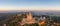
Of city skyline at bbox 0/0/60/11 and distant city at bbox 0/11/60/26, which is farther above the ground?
city skyline at bbox 0/0/60/11

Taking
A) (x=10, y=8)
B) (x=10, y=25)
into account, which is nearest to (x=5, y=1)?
(x=10, y=8)

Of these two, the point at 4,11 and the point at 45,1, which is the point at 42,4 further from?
the point at 4,11

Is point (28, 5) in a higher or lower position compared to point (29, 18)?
higher

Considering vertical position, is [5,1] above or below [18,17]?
above

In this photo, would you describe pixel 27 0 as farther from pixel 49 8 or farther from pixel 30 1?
pixel 49 8

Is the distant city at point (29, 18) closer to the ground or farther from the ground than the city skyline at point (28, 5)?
closer to the ground

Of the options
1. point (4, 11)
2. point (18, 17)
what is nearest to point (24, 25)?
point (18, 17)
